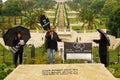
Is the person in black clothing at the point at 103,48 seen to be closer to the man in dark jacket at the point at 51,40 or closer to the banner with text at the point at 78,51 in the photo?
the banner with text at the point at 78,51

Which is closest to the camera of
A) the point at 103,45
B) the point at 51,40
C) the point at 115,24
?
the point at 51,40

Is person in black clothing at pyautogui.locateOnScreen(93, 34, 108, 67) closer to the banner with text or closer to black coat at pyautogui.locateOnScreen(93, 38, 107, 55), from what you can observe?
black coat at pyautogui.locateOnScreen(93, 38, 107, 55)

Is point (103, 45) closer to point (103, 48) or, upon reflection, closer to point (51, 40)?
point (103, 48)

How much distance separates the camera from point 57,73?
11.5m

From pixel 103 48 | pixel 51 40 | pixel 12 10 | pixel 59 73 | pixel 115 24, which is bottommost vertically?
pixel 12 10

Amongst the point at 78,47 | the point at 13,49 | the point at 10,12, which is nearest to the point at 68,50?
the point at 78,47

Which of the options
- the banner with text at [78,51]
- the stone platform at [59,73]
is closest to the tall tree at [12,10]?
the banner with text at [78,51]

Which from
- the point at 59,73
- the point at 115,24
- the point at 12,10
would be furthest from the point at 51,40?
the point at 12,10

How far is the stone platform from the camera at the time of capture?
1138 centimetres

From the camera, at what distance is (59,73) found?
37.7 ft

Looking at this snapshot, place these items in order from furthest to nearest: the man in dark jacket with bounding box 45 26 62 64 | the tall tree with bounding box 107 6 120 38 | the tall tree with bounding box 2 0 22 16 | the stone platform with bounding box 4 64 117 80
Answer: the tall tree with bounding box 2 0 22 16 < the tall tree with bounding box 107 6 120 38 < the man in dark jacket with bounding box 45 26 62 64 < the stone platform with bounding box 4 64 117 80

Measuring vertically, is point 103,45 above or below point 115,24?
above

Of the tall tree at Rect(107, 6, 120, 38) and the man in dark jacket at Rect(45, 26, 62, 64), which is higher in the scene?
the man in dark jacket at Rect(45, 26, 62, 64)

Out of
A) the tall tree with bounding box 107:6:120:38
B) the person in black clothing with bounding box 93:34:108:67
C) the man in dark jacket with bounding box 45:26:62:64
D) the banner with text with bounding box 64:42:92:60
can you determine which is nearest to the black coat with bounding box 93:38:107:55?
the person in black clothing with bounding box 93:34:108:67
